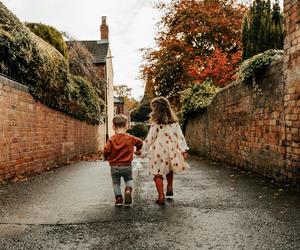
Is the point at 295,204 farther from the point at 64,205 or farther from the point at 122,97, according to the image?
the point at 122,97

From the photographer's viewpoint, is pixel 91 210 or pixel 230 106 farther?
pixel 230 106

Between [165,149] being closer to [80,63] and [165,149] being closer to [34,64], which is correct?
[34,64]

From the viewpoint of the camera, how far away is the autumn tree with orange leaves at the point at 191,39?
84.9 ft

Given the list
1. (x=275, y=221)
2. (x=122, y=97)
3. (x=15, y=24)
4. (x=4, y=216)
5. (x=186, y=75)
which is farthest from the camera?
(x=122, y=97)

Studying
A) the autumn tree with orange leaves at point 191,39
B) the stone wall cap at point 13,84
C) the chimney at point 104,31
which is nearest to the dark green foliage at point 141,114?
the chimney at point 104,31

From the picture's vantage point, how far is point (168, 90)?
2783cm

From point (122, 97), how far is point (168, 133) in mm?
59050

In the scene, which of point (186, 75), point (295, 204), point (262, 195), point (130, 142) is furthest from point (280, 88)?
point (186, 75)

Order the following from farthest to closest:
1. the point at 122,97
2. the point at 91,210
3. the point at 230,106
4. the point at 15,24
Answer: the point at 122,97, the point at 230,106, the point at 15,24, the point at 91,210

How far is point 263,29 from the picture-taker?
45.5 feet

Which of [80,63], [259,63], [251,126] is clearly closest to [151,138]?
[259,63]

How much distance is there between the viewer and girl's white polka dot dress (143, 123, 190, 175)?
5.83 metres

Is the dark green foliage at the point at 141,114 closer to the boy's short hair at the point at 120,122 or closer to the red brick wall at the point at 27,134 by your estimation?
→ the red brick wall at the point at 27,134

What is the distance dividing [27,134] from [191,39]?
19.2 meters
